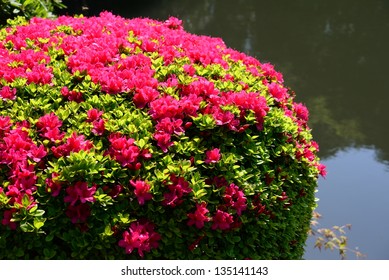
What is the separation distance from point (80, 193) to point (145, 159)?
14.9 inches

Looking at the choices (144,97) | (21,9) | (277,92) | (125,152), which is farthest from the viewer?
(21,9)

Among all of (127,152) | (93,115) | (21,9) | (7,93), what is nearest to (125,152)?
(127,152)

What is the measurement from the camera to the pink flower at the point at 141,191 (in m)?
2.77

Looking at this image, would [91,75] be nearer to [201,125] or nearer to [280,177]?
[201,125]

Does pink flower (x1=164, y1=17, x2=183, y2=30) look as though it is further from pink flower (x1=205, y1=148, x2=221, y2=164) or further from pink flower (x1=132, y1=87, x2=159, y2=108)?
pink flower (x1=205, y1=148, x2=221, y2=164)

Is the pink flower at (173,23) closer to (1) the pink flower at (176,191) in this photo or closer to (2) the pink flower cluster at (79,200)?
(1) the pink flower at (176,191)

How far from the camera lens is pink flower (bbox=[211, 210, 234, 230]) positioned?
2.95 meters

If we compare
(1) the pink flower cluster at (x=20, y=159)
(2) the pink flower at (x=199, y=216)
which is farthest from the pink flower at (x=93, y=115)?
(2) the pink flower at (x=199, y=216)

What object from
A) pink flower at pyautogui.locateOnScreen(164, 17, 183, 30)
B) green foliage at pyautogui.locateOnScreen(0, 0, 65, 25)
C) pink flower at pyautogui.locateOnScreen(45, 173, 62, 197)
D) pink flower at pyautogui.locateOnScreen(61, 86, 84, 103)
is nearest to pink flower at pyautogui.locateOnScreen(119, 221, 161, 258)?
pink flower at pyautogui.locateOnScreen(45, 173, 62, 197)

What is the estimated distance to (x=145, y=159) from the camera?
2900 millimetres

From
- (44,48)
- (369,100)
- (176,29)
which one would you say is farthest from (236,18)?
(44,48)

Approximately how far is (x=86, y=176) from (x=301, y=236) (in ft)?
5.45

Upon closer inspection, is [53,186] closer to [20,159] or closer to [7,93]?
[20,159]

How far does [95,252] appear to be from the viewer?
285cm
